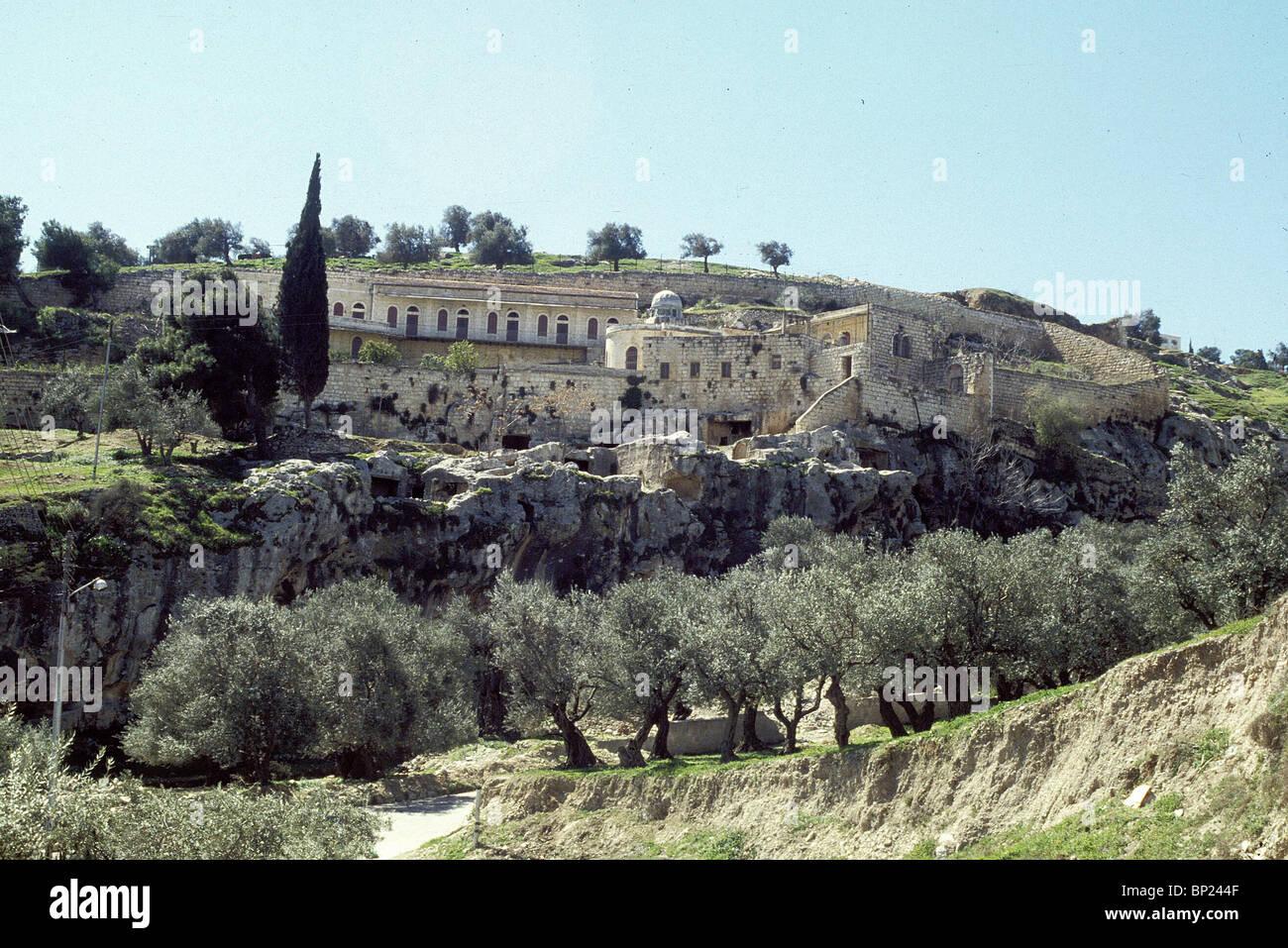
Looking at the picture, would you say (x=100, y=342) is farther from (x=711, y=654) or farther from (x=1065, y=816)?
(x=1065, y=816)

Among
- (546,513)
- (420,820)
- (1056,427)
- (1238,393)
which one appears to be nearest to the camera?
(420,820)

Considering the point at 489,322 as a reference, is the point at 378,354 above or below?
below

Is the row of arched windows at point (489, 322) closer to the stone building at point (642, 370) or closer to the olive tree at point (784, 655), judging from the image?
the stone building at point (642, 370)

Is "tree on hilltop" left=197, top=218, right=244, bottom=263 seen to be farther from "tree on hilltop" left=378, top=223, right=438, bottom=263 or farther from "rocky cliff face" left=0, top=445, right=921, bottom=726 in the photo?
"rocky cliff face" left=0, top=445, right=921, bottom=726

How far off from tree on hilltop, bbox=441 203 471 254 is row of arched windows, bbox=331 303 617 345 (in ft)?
141

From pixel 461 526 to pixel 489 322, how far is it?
32.1 m

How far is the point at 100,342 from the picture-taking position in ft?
218

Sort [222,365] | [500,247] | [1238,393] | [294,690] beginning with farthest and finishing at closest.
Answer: [500,247], [1238,393], [222,365], [294,690]

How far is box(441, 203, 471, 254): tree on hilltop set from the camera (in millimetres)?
118812

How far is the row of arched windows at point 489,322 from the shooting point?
7594 centimetres

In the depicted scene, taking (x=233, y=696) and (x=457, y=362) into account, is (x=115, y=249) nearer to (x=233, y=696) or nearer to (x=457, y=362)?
(x=457, y=362)

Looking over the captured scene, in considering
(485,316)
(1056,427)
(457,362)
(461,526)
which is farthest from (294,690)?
(485,316)

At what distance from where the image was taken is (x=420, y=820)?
31.9m
